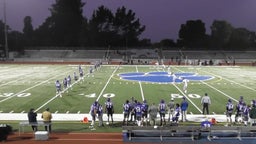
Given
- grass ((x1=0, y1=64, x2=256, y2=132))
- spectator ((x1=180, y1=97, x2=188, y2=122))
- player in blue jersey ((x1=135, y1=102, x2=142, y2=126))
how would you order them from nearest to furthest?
1. player in blue jersey ((x1=135, y1=102, x2=142, y2=126))
2. spectator ((x1=180, y1=97, x2=188, y2=122))
3. grass ((x1=0, y1=64, x2=256, y2=132))

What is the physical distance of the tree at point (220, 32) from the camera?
121 metres

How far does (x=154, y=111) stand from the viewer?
61.6 ft

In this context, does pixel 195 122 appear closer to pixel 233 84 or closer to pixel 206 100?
pixel 206 100

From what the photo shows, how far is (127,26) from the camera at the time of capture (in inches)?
4572

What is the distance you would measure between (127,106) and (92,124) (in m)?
1.85

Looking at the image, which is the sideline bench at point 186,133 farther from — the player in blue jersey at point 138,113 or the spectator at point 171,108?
the spectator at point 171,108

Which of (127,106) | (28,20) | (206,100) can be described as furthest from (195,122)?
(28,20)

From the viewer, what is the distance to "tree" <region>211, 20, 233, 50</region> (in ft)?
396

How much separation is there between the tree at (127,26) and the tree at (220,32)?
73.7 ft

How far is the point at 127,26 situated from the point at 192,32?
856 inches

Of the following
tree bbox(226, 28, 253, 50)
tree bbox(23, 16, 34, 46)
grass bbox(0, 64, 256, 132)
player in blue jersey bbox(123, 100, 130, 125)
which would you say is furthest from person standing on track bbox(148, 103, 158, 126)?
tree bbox(226, 28, 253, 50)

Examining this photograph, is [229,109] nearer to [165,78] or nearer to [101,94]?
[101,94]

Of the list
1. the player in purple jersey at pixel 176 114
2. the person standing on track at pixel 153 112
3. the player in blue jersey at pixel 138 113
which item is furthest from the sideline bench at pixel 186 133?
the player in purple jersey at pixel 176 114

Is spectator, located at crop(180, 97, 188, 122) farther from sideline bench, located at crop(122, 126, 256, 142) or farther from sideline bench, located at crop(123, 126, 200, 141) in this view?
sideline bench, located at crop(123, 126, 200, 141)
